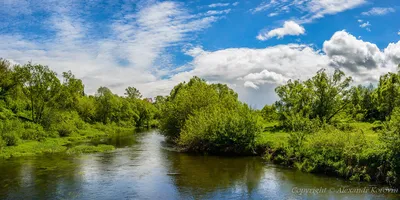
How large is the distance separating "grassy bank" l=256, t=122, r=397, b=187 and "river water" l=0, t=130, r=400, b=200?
4.53ft

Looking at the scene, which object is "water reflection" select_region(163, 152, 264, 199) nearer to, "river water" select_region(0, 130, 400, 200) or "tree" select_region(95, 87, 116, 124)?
"river water" select_region(0, 130, 400, 200)

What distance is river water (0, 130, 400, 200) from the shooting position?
2444 cm

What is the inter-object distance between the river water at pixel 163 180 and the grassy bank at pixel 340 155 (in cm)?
138

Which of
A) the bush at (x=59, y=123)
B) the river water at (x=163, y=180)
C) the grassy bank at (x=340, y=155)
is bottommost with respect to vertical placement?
the river water at (x=163, y=180)

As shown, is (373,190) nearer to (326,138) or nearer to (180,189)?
(326,138)

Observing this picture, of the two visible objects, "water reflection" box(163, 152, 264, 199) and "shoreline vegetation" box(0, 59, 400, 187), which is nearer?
"water reflection" box(163, 152, 264, 199)

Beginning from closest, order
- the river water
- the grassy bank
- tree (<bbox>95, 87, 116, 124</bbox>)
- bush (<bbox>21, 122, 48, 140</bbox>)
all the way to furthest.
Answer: the river water, the grassy bank, bush (<bbox>21, 122, 48, 140</bbox>), tree (<bbox>95, 87, 116, 124</bbox>)

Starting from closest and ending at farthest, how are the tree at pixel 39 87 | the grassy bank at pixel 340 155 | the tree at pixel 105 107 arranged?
the grassy bank at pixel 340 155 < the tree at pixel 39 87 < the tree at pixel 105 107

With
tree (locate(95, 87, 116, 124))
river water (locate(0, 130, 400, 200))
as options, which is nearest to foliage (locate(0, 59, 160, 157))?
river water (locate(0, 130, 400, 200))

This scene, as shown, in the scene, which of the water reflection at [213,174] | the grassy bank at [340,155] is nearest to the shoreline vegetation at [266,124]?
the grassy bank at [340,155]

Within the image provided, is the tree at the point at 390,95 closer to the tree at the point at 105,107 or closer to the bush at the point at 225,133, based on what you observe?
the bush at the point at 225,133

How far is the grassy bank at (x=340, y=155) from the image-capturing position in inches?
1078

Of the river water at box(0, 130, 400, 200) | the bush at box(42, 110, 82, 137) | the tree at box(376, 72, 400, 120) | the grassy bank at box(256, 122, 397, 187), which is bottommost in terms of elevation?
the river water at box(0, 130, 400, 200)

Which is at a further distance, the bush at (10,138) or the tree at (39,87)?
the tree at (39,87)
